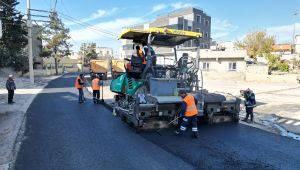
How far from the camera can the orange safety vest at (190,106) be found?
23.1ft

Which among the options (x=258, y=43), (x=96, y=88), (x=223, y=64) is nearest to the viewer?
(x=96, y=88)

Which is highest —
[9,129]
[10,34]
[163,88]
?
[10,34]

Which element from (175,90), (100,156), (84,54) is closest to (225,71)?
(175,90)

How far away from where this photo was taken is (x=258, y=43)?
48219mm

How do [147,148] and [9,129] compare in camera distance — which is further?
[9,129]

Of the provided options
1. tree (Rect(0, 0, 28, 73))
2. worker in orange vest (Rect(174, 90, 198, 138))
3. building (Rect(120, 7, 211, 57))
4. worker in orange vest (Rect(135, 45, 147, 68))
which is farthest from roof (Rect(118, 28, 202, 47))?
building (Rect(120, 7, 211, 57))

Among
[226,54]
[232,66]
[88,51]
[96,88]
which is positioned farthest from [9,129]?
[88,51]

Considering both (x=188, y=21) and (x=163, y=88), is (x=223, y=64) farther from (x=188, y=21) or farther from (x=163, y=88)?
(x=163, y=88)

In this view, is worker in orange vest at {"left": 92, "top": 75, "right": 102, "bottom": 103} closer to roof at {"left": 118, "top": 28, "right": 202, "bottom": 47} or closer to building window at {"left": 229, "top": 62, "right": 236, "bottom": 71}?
roof at {"left": 118, "top": 28, "right": 202, "bottom": 47}

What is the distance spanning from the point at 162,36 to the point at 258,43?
44.8 m

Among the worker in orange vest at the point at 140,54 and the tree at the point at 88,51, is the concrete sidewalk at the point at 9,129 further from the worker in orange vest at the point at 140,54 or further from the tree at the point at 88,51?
the tree at the point at 88,51

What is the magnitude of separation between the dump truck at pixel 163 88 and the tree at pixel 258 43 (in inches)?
1659

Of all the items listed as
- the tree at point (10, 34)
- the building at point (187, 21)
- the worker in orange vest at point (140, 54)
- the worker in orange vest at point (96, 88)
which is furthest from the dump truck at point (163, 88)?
the building at point (187, 21)

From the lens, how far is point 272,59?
3612 cm
